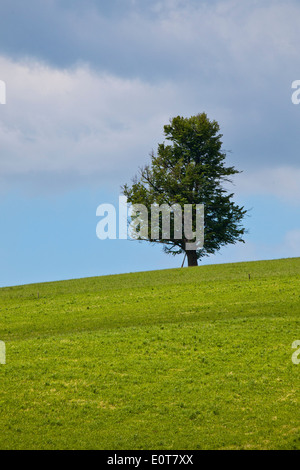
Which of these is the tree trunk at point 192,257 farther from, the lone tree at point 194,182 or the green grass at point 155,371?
the green grass at point 155,371

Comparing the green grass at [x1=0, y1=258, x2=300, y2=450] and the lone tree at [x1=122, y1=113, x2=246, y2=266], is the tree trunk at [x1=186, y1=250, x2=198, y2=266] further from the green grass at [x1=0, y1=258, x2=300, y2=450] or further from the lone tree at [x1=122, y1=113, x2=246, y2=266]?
the green grass at [x1=0, y1=258, x2=300, y2=450]

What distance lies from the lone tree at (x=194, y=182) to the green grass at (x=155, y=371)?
74.0 feet

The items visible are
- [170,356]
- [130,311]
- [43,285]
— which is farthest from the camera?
[43,285]

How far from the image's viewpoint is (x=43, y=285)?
171ft

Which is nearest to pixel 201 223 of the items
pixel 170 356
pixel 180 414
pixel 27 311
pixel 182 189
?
pixel 182 189

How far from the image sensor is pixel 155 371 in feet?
76.9

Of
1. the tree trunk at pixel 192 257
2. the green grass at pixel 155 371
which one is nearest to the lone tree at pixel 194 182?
the tree trunk at pixel 192 257

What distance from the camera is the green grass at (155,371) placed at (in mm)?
17922

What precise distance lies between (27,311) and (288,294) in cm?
2016

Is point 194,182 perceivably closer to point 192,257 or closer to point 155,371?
point 192,257

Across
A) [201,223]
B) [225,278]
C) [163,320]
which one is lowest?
[163,320]

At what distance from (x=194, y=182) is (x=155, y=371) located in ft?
139
